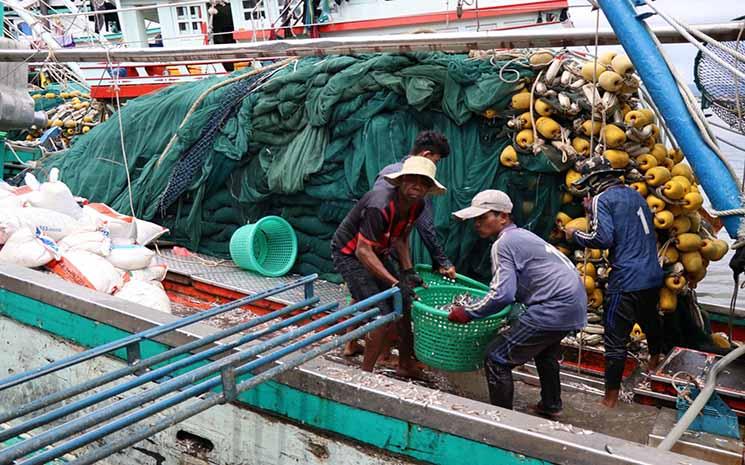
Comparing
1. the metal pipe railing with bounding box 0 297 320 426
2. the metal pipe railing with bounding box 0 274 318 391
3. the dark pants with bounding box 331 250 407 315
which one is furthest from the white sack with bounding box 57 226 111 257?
the metal pipe railing with bounding box 0 297 320 426

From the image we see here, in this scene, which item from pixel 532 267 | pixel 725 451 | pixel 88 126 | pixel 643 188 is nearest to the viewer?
pixel 725 451

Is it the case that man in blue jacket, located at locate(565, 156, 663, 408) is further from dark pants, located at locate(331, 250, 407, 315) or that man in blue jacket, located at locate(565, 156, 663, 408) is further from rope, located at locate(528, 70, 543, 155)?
dark pants, located at locate(331, 250, 407, 315)

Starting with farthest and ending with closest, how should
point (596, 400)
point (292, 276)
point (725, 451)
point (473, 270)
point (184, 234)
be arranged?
point (184, 234)
point (292, 276)
point (473, 270)
point (596, 400)
point (725, 451)

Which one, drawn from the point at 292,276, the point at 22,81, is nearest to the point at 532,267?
the point at 292,276

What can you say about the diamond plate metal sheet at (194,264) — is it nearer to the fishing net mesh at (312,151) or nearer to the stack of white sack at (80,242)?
the fishing net mesh at (312,151)

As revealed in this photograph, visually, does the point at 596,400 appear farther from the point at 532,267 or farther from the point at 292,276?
the point at 292,276

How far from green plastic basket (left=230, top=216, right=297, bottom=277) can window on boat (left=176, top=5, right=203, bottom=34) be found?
1339cm

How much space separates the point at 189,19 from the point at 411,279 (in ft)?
54.0

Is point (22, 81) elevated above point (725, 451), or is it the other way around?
point (22, 81)

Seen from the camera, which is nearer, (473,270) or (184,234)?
(473,270)

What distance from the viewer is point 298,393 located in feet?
11.6

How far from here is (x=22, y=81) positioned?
6.73 meters

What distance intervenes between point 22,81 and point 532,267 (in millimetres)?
5523

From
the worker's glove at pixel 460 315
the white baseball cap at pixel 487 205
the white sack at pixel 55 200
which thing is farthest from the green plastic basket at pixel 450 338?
the white sack at pixel 55 200
